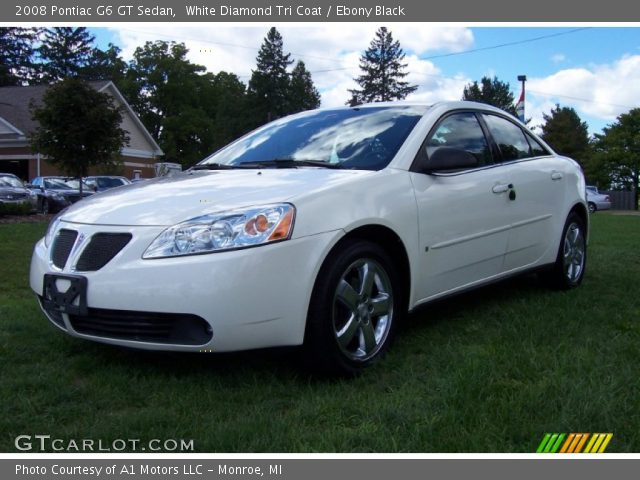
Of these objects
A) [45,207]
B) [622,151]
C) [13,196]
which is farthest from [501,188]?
[622,151]

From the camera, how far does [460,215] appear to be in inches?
155

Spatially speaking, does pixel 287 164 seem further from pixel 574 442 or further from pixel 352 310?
pixel 574 442

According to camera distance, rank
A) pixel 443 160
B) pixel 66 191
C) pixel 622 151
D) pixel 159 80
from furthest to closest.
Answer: pixel 159 80 < pixel 622 151 < pixel 66 191 < pixel 443 160

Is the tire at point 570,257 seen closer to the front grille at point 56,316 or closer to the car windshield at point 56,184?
the front grille at point 56,316

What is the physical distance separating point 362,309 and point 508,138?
230cm

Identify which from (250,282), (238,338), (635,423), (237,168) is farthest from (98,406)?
(635,423)

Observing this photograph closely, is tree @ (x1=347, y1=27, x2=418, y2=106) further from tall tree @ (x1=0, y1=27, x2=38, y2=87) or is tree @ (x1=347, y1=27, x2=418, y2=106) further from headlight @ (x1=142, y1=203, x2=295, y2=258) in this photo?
headlight @ (x1=142, y1=203, x2=295, y2=258)

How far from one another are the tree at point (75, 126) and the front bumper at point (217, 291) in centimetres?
1541

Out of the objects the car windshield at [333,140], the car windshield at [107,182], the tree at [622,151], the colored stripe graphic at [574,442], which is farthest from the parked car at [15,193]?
the tree at [622,151]

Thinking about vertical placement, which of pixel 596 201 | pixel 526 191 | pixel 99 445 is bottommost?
pixel 596 201

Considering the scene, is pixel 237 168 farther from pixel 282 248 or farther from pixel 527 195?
pixel 527 195

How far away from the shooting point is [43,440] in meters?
2.46

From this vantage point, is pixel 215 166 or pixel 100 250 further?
pixel 215 166

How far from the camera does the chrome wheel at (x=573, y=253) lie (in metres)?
5.28
